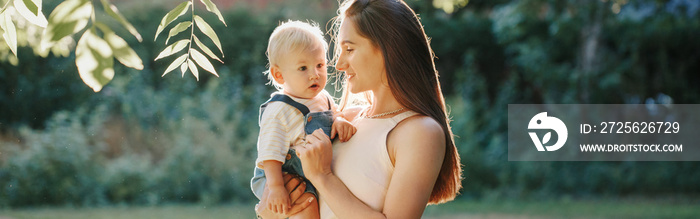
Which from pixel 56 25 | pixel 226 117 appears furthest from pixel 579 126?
pixel 56 25

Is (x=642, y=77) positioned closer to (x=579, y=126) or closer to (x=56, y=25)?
(x=579, y=126)

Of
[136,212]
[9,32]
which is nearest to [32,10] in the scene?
[9,32]

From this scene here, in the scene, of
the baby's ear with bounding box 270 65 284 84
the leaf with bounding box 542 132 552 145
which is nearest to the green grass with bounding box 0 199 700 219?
the leaf with bounding box 542 132 552 145

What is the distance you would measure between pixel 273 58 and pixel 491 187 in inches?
262

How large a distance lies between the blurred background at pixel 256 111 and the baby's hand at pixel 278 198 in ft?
15.9

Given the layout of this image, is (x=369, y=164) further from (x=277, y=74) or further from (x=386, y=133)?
(x=277, y=74)

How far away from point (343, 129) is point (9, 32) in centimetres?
86

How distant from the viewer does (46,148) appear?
23.5 feet

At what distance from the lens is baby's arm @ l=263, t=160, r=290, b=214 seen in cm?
192

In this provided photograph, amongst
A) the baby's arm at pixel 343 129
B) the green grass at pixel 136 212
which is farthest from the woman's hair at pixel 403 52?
the green grass at pixel 136 212

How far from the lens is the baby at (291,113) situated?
6.35 ft

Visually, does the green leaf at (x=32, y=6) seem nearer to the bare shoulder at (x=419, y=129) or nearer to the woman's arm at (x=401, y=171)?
the woman's arm at (x=401, y=171)

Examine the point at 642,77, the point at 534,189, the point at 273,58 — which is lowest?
the point at 534,189

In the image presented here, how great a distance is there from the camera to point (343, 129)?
6.22 feet
